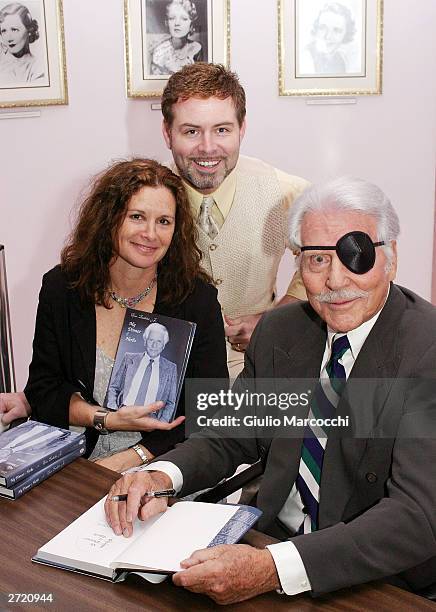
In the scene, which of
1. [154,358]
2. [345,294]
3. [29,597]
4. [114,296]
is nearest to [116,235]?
[114,296]

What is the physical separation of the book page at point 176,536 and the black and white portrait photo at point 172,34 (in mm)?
3519

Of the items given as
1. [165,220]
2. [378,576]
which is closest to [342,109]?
[165,220]

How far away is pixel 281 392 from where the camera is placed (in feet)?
7.63

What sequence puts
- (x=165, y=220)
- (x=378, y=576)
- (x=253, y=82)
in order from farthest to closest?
(x=253, y=82) → (x=165, y=220) → (x=378, y=576)

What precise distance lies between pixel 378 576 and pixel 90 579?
640mm

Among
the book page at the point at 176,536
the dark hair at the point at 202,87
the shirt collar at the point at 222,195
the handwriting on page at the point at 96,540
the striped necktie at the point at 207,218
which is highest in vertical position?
the dark hair at the point at 202,87

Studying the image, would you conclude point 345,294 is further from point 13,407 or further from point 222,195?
point 13,407

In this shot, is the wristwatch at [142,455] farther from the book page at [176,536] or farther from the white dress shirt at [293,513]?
the book page at [176,536]

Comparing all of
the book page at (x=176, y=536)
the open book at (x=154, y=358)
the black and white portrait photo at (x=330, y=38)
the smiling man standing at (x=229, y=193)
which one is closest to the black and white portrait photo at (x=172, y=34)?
the black and white portrait photo at (x=330, y=38)

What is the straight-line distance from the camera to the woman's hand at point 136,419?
253 centimetres

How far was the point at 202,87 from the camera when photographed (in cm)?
298

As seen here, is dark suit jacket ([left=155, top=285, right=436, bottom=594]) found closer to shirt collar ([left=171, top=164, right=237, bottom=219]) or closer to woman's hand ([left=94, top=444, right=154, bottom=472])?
woman's hand ([left=94, top=444, right=154, bottom=472])

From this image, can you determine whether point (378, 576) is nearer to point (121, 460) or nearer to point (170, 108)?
point (121, 460)

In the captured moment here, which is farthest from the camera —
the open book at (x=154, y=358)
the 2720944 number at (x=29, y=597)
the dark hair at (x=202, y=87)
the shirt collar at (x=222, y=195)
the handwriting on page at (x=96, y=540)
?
the shirt collar at (x=222, y=195)
